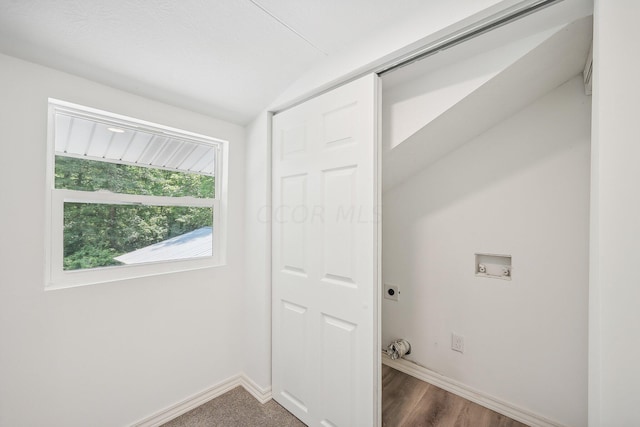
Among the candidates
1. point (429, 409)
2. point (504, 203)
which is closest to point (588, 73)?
point (504, 203)

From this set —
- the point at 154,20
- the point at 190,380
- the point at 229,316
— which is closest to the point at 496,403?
the point at 229,316

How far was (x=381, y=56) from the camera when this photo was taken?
1198 millimetres

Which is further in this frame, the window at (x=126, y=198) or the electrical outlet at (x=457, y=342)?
the electrical outlet at (x=457, y=342)

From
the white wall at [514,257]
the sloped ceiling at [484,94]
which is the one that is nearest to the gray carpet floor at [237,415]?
the white wall at [514,257]

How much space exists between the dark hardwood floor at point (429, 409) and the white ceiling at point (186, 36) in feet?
7.47

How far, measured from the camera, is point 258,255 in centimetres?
186

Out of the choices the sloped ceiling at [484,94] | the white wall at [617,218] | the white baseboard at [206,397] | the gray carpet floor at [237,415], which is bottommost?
the gray carpet floor at [237,415]

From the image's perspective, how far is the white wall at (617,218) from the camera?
0.70 metres

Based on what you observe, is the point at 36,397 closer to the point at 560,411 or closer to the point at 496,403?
the point at 496,403

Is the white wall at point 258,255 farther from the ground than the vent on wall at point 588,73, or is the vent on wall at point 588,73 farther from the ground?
the vent on wall at point 588,73

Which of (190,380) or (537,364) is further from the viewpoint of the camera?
(190,380)

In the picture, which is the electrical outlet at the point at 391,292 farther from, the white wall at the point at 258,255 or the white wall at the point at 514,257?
the white wall at the point at 258,255

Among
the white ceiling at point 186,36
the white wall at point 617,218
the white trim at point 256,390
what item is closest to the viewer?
the white wall at point 617,218

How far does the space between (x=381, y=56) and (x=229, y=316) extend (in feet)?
6.51
